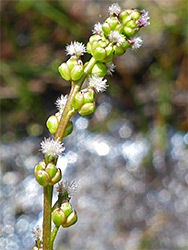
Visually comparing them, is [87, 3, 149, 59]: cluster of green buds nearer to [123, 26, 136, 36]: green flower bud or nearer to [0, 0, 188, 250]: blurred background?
[123, 26, 136, 36]: green flower bud

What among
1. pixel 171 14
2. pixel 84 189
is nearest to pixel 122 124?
pixel 84 189

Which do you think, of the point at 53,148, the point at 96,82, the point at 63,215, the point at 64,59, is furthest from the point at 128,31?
the point at 64,59

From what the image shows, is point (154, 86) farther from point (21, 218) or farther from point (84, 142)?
point (21, 218)

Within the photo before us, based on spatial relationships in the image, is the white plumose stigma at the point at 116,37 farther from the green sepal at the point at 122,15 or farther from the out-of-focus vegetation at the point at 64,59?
the out-of-focus vegetation at the point at 64,59

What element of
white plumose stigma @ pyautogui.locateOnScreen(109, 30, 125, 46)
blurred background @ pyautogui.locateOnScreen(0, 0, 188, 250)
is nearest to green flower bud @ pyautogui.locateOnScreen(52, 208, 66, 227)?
white plumose stigma @ pyautogui.locateOnScreen(109, 30, 125, 46)

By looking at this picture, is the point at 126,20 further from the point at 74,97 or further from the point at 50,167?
the point at 50,167

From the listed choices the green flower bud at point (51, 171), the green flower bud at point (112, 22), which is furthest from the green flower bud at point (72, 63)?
the green flower bud at point (51, 171)

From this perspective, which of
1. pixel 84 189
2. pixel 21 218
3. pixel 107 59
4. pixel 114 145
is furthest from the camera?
pixel 114 145
